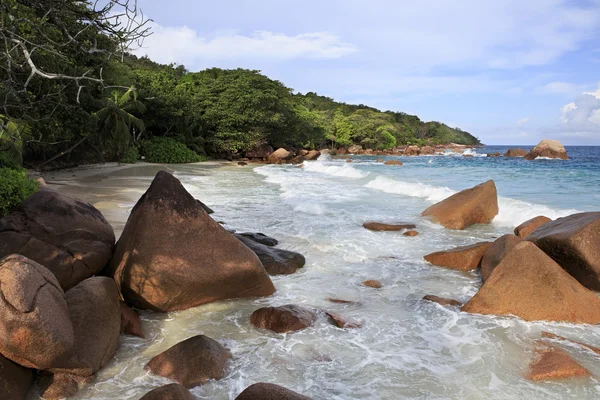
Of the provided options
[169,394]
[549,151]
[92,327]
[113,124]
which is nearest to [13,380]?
[92,327]

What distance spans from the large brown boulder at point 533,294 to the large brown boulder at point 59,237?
15.0 ft

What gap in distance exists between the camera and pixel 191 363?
12.5 ft

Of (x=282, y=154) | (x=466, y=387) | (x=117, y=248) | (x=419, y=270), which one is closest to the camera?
(x=466, y=387)

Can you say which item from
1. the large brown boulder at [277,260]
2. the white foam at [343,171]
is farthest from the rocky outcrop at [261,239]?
the white foam at [343,171]

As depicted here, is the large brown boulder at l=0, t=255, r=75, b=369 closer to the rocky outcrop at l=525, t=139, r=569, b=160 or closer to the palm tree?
the palm tree

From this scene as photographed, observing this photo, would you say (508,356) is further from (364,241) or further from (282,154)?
(282,154)

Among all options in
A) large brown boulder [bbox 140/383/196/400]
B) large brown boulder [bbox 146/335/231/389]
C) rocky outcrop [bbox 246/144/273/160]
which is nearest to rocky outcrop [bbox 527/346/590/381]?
large brown boulder [bbox 146/335/231/389]

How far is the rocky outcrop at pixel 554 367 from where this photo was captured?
3852 millimetres

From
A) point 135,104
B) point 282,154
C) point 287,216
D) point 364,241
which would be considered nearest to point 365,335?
point 364,241

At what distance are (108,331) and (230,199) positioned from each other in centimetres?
1058

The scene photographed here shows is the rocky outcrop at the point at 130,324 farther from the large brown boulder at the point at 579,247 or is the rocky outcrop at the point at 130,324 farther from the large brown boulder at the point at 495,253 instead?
the large brown boulder at the point at 579,247

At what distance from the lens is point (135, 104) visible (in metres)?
27.3

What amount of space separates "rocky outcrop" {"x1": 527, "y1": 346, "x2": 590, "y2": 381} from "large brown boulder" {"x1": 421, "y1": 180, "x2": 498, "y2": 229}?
6422mm

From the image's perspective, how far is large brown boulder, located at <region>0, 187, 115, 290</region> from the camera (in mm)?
4973
